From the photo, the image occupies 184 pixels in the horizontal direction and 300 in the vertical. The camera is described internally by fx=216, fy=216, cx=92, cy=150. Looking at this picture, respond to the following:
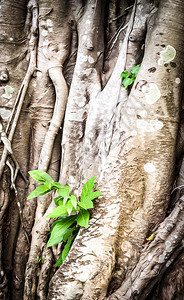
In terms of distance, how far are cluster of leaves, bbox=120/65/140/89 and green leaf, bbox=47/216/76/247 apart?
1076 mm

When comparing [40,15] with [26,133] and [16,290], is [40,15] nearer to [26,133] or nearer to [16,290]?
[26,133]

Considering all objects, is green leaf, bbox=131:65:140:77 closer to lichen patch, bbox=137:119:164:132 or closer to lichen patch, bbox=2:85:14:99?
lichen patch, bbox=137:119:164:132

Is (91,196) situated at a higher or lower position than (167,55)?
lower

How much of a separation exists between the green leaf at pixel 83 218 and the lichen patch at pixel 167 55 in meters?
1.15

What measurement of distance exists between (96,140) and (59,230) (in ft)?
2.51

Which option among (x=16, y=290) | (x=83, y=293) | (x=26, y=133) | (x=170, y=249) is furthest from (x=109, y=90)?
(x=16, y=290)

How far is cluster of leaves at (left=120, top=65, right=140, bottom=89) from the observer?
1.66 meters

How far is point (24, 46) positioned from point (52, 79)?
1.61ft

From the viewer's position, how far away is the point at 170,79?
4.93ft

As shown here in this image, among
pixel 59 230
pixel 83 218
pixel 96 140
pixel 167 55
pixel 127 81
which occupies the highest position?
pixel 167 55

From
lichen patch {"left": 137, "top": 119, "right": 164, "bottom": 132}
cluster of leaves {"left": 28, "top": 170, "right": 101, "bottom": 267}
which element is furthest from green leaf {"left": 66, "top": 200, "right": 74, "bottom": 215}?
lichen patch {"left": 137, "top": 119, "right": 164, "bottom": 132}

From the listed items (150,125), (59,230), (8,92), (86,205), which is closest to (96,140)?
(150,125)

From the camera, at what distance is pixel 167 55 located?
151cm

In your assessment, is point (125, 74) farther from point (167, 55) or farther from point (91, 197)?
point (91, 197)
